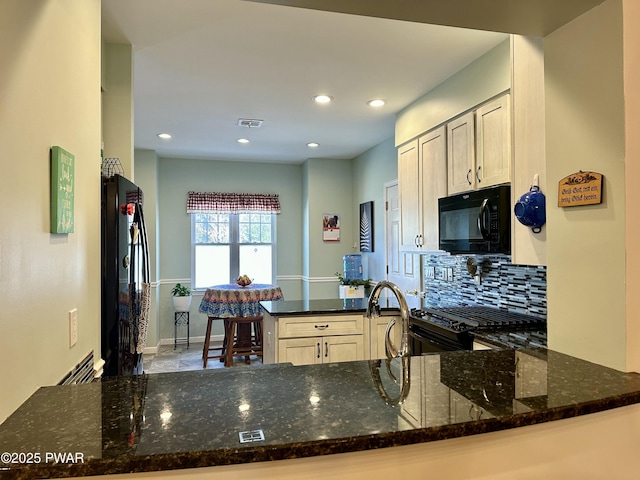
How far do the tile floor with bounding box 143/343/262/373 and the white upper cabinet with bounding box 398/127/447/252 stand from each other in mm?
2530

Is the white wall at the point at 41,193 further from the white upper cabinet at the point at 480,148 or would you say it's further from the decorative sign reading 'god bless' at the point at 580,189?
the white upper cabinet at the point at 480,148

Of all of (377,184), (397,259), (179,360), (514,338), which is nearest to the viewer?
(514,338)

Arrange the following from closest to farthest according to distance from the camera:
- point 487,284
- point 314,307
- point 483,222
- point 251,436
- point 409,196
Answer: point 251,436 → point 483,222 → point 487,284 → point 314,307 → point 409,196

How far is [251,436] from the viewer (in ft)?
2.81

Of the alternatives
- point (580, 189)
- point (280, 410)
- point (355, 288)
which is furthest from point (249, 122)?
point (280, 410)

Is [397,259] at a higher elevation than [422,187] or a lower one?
lower

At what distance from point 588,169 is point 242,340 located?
422cm

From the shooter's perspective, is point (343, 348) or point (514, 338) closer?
point (514, 338)

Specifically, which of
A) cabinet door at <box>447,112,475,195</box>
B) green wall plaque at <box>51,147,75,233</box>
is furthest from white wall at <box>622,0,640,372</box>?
green wall plaque at <box>51,147,75,233</box>

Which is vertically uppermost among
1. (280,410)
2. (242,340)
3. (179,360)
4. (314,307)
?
(280,410)

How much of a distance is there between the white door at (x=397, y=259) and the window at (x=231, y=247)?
209cm

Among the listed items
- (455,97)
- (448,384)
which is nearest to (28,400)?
(448,384)

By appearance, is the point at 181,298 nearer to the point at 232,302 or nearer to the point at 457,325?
the point at 232,302

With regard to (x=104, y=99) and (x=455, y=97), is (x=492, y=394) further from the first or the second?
(x=104, y=99)
